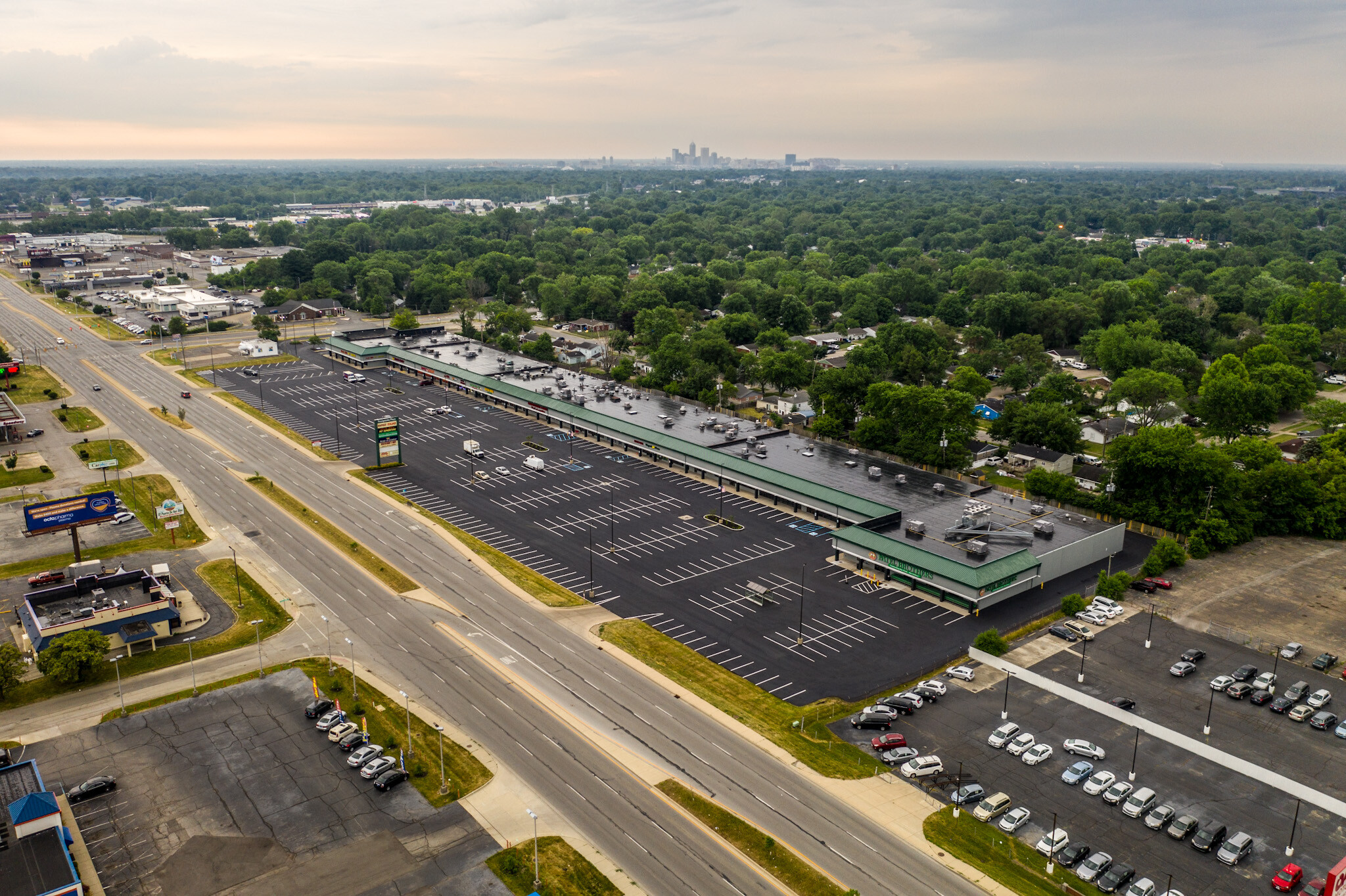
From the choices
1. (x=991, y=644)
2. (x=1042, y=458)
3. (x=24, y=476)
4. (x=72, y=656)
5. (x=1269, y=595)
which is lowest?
(x=1269, y=595)

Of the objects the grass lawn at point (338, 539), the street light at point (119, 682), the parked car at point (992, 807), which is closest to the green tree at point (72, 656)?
the street light at point (119, 682)

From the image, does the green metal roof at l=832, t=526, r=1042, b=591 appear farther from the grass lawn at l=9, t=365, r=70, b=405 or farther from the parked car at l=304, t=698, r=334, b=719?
the grass lawn at l=9, t=365, r=70, b=405

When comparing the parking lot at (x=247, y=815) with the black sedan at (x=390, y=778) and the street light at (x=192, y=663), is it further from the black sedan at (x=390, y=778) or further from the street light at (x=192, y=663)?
the street light at (x=192, y=663)

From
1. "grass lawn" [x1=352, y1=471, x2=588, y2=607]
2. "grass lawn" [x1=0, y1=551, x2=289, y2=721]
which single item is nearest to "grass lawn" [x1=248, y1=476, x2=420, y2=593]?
"grass lawn" [x1=352, y1=471, x2=588, y2=607]

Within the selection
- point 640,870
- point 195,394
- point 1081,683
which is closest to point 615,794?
point 640,870

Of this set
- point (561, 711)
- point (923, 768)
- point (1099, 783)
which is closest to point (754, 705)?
point (923, 768)

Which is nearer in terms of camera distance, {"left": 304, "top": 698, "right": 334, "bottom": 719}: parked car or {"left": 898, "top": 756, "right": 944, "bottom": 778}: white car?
{"left": 898, "top": 756, "right": 944, "bottom": 778}: white car

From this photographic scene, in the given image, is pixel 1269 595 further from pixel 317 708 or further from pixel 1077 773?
pixel 317 708
